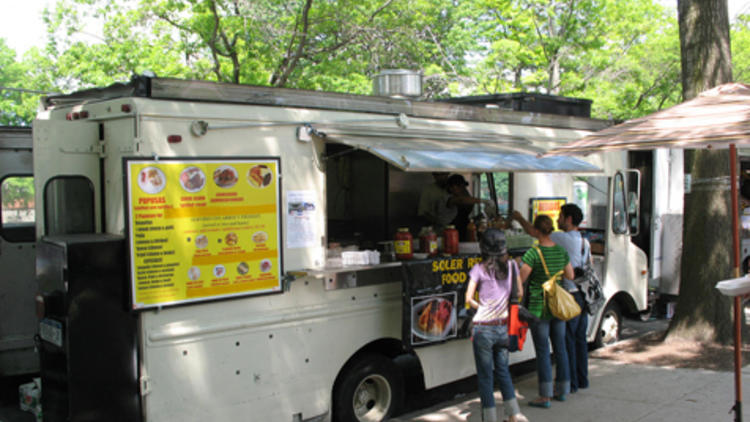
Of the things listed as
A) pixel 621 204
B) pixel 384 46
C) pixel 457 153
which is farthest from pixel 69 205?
pixel 384 46

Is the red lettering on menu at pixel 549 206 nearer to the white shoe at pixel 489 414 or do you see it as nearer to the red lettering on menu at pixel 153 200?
the white shoe at pixel 489 414

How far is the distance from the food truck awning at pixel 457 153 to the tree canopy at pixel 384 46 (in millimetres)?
8835

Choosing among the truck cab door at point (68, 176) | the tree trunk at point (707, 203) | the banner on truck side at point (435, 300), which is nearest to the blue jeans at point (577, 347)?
the banner on truck side at point (435, 300)

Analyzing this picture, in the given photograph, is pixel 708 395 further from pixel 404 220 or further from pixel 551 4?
pixel 551 4

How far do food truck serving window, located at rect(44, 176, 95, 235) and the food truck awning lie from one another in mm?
1687

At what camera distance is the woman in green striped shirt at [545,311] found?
18.6 ft

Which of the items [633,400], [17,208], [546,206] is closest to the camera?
[633,400]

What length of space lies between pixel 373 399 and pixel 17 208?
410 centimetres

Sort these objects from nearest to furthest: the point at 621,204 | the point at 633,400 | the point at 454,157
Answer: the point at 454,157, the point at 633,400, the point at 621,204

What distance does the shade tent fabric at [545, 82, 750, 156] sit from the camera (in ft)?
13.3

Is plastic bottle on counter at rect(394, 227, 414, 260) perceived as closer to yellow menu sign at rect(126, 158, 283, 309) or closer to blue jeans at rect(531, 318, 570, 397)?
yellow menu sign at rect(126, 158, 283, 309)

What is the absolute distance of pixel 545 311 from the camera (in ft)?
18.9

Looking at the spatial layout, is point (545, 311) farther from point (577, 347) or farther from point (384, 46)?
point (384, 46)

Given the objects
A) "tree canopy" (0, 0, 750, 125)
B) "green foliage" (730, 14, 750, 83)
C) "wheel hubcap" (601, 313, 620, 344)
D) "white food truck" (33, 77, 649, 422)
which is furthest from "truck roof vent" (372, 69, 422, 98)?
"green foliage" (730, 14, 750, 83)
